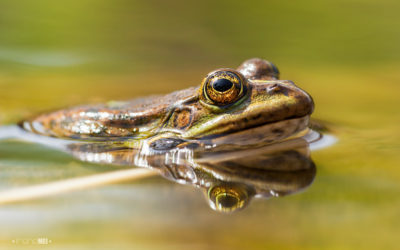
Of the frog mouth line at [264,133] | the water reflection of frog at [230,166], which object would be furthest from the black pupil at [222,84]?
the water reflection of frog at [230,166]

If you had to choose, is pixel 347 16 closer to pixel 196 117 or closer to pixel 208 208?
pixel 196 117

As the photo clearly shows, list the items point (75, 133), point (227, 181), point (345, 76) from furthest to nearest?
1. point (345, 76)
2. point (75, 133)
3. point (227, 181)

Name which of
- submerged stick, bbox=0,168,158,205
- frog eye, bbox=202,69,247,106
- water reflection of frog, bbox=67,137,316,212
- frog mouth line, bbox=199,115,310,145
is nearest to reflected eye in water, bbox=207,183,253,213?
water reflection of frog, bbox=67,137,316,212

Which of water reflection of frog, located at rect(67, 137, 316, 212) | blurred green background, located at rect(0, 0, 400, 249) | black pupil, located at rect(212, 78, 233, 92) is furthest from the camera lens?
black pupil, located at rect(212, 78, 233, 92)

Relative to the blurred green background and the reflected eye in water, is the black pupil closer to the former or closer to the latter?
the blurred green background

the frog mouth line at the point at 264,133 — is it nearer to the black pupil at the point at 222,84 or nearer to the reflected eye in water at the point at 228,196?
the black pupil at the point at 222,84

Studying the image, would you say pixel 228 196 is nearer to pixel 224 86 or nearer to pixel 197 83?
pixel 224 86

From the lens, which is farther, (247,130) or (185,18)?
(185,18)

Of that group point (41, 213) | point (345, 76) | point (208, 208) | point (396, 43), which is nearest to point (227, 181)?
point (208, 208)

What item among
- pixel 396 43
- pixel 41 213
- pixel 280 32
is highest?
pixel 280 32
